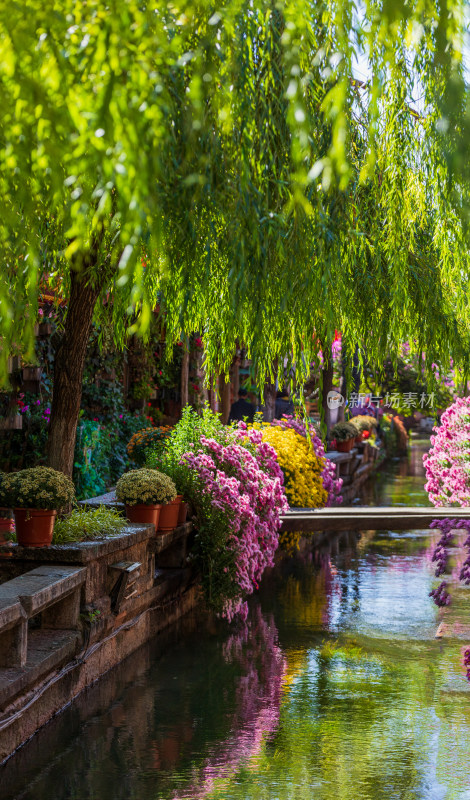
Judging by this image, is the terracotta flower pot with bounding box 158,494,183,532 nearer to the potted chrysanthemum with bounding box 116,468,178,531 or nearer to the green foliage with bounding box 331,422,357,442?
the potted chrysanthemum with bounding box 116,468,178,531

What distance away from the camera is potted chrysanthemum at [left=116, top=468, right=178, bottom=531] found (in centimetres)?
750

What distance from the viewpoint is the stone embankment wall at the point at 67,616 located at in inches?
195

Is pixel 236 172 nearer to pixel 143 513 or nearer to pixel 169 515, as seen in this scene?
pixel 143 513

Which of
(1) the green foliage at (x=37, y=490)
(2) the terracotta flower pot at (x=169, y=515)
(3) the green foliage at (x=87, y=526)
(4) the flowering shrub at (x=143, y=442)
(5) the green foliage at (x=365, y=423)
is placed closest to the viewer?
(1) the green foliage at (x=37, y=490)

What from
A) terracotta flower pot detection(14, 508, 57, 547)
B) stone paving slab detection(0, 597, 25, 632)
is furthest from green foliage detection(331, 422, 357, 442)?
stone paving slab detection(0, 597, 25, 632)

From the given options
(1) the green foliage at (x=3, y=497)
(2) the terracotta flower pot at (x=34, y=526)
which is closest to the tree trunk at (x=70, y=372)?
(1) the green foliage at (x=3, y=497)

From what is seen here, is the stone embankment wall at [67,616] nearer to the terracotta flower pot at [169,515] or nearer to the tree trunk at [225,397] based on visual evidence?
the terracotta flower pot at [169,515]

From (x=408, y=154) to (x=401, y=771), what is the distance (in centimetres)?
332

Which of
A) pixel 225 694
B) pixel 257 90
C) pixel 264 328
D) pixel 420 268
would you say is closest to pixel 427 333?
pixel 420 268

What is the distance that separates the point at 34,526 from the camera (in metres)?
6.12

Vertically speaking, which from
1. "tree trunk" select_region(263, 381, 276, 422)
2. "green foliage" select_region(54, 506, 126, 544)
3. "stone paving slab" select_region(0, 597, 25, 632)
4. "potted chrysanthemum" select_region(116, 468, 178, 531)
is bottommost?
"stone paving slab" select_region(0, 597, 25, 632)

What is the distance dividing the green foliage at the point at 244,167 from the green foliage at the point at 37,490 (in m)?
1.18

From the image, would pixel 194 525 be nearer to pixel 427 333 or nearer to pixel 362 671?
pixel 362 671

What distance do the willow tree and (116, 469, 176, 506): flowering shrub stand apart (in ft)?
2.91
